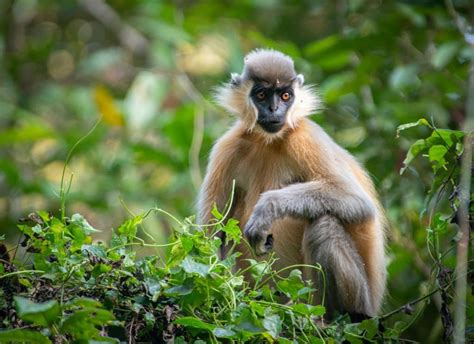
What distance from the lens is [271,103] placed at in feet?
24.4

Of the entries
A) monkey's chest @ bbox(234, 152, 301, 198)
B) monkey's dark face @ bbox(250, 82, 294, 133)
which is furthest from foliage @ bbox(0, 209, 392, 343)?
monkey's dark face @ bbox(250, 82, 294, 133)

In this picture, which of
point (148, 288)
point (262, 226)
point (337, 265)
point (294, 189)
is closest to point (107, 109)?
point (294, 189)

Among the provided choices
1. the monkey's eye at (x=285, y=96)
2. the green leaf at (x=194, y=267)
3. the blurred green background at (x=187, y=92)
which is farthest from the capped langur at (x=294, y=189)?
the green leaf at (x=194, y=267)

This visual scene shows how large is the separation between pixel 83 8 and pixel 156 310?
412 inches

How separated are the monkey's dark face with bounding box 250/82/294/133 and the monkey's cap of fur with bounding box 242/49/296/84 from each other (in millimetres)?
68

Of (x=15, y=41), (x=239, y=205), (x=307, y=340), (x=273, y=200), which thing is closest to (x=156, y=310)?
(x=307, y=340)

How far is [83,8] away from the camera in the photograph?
1412 centimetres

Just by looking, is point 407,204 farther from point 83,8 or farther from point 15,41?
point 15,41

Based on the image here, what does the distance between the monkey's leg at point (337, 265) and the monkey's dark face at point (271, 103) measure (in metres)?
1.08

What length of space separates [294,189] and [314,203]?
206 mm

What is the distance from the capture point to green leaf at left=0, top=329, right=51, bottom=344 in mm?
3629

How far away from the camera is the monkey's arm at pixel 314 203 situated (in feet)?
21.3

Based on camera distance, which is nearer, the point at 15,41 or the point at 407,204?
the point at 407,204

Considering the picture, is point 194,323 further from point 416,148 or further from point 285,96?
point 285,96
